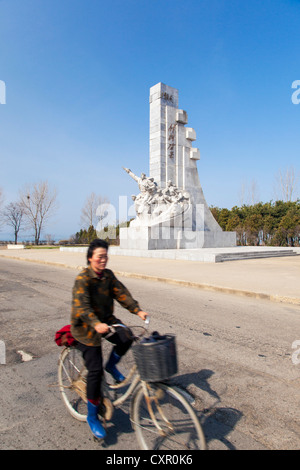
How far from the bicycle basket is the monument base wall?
55.3ft

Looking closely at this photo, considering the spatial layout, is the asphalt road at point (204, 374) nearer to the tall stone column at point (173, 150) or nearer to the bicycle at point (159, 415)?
the bicycle at point (159, 415)

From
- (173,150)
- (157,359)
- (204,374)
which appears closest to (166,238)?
(173,150)

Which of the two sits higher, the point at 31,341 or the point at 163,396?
the point at 163,396

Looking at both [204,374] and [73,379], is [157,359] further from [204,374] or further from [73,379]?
[204,374]

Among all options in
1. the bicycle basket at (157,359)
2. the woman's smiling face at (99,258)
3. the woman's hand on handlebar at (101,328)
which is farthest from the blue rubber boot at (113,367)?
the woman's smiling face at (99,258)

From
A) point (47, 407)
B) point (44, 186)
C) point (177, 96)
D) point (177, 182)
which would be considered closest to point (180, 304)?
point (47, 407)

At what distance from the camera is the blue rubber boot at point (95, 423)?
2273mm

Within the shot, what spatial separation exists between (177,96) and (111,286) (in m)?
24.8

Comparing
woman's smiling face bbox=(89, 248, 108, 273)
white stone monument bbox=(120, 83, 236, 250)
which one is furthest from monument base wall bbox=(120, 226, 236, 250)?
woman's smiling face bbox=(89, 248, 108, 273)

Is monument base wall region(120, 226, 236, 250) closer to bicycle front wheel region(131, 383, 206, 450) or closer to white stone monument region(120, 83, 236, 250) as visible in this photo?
white stone monument region(120, 83, 236, 250)

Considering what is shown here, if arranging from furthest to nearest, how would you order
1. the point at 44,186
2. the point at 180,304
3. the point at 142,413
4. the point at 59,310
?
the point at 44,186 < the point at 180,304 < the point at 59,310 < the point at 142,413

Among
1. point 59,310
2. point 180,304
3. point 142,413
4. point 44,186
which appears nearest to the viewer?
point 142,413

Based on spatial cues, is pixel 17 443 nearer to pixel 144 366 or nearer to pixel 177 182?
pixel 144 366
